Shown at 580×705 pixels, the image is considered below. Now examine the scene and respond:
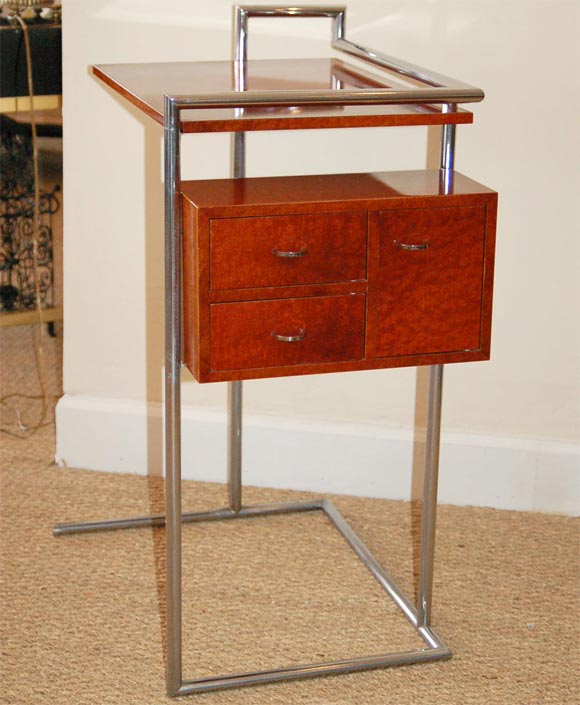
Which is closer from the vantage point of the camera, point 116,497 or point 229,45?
point 229,45

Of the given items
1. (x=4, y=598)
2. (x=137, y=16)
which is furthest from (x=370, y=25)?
(x=4, y=598)

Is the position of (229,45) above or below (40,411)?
above

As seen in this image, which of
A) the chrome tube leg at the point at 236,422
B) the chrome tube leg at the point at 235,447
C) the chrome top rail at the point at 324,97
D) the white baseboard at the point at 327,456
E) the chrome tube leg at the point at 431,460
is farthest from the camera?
the white baseboard at the point at 327,456

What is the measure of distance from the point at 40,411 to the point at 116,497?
465mm

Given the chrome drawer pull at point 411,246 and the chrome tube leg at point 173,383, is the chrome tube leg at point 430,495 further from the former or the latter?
the chrome tube leg at point 173,383

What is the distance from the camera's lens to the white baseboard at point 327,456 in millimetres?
2346

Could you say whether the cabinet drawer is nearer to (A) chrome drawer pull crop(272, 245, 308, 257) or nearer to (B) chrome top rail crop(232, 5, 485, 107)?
(A) chrome drawer pull crop(272, 245, 308, 257)

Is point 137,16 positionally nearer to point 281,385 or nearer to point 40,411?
point 281,385

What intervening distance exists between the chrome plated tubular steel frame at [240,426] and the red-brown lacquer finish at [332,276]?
3 centimetres

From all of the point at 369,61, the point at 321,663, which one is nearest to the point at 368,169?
the point at 369,61

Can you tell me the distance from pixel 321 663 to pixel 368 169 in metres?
0.91

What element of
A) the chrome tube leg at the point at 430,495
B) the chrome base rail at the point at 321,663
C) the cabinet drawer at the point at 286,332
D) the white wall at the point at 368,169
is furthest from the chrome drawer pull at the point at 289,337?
the white wall at the point at 368,169

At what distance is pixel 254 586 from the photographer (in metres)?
2.05

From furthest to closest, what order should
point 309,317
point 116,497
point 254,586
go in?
point 116,497 → point 254,586 → point 309,317
